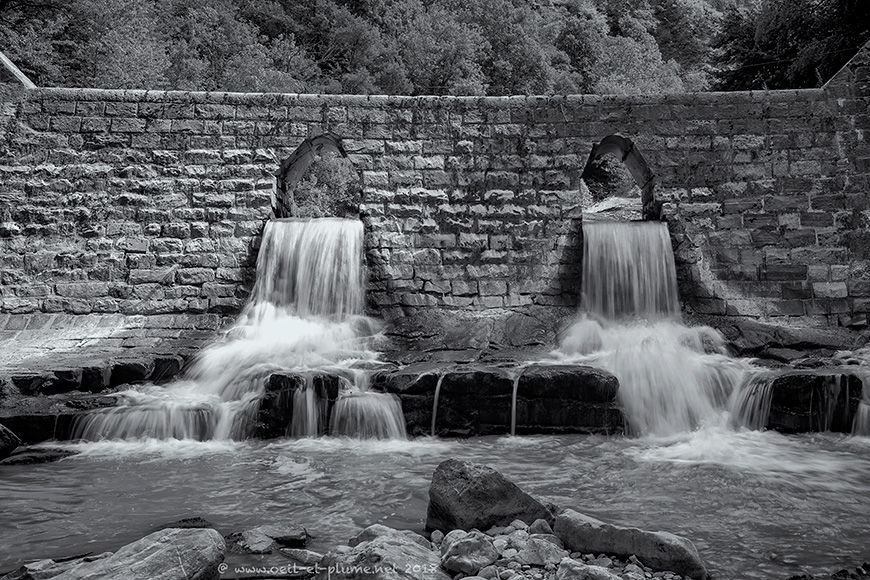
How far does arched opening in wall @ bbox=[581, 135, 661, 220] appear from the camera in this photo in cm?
902

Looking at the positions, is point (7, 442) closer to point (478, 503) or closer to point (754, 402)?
point (478, 503)

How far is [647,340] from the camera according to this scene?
7.53 meters

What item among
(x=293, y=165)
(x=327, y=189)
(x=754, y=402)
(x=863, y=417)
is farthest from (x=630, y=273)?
(x=327, y=189)

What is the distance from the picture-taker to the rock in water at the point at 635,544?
103 inches

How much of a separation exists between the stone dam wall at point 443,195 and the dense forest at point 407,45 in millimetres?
3658

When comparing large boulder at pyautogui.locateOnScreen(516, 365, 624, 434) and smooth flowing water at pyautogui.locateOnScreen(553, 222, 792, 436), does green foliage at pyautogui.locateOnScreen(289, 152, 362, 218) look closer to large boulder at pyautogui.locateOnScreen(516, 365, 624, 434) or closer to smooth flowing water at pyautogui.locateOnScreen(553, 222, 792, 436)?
smooth flowing water at pyautogui.locateOnScreen(553, 222, 792, 436)

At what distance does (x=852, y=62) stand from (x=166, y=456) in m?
10.7

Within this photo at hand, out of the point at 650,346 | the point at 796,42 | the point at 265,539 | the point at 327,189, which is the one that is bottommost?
the point at 265,539

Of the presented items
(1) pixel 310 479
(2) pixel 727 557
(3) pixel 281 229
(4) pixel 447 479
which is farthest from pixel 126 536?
(3) pixel 281 229

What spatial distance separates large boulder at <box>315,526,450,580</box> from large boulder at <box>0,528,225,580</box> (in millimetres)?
486

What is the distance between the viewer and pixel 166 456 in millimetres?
5207

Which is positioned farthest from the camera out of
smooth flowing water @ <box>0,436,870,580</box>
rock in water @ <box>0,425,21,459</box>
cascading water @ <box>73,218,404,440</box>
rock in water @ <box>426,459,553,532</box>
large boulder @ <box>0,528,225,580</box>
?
Answer: cascading water @ <box>73,218,404,440</box>

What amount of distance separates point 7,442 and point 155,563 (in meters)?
4.00

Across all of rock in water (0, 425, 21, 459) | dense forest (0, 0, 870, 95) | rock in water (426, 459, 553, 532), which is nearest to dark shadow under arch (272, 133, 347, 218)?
rock in water (0, 425, 21, 459)
